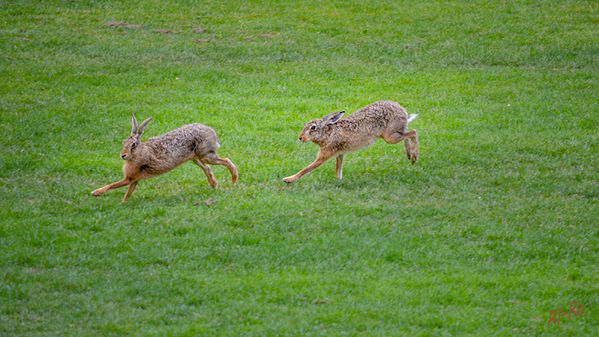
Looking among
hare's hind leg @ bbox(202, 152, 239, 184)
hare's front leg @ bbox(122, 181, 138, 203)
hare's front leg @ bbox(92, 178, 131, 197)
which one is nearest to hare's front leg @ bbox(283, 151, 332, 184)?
hare's hind leg @ bbox(202, 152, 239, 184)

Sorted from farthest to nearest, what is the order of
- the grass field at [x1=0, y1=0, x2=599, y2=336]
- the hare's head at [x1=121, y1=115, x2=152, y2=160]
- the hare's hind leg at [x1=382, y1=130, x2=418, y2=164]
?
1. the hare's hind leg at [x1=382, y1=130, x2=418, y2=164]
2. the hare's head at [x1=121, y1=115, x2=152, y2=160]
3. the grass field at [x1=0, y1=0, x2=599, y2=336]

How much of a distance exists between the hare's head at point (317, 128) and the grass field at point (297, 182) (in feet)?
2.49

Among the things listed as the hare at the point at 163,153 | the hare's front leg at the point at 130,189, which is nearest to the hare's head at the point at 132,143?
the hare at the point at 163,153

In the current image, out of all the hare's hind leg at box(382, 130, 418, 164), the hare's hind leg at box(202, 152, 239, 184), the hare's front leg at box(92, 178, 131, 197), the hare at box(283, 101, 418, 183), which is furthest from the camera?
the hare's hind leg at box(382, 130, 418, 164)

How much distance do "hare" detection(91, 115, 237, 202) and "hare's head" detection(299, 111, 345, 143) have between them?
1284mm

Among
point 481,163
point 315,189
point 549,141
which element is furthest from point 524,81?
point 315,189

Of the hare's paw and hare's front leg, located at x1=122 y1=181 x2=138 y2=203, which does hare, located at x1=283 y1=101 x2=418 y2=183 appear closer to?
the hare's paw

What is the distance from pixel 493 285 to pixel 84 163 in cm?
726

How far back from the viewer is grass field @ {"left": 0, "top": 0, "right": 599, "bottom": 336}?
845cm

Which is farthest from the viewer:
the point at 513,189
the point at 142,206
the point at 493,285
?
the point at 513,189

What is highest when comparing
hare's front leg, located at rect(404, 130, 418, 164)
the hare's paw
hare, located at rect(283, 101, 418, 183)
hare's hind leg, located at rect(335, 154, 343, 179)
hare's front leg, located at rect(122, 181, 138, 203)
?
hare, located at rect(283, 101, 418, 183)

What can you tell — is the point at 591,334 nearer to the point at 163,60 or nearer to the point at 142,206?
the point at 142,206

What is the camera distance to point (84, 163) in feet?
42.2

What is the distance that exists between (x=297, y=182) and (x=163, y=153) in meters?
Result: 2.29
